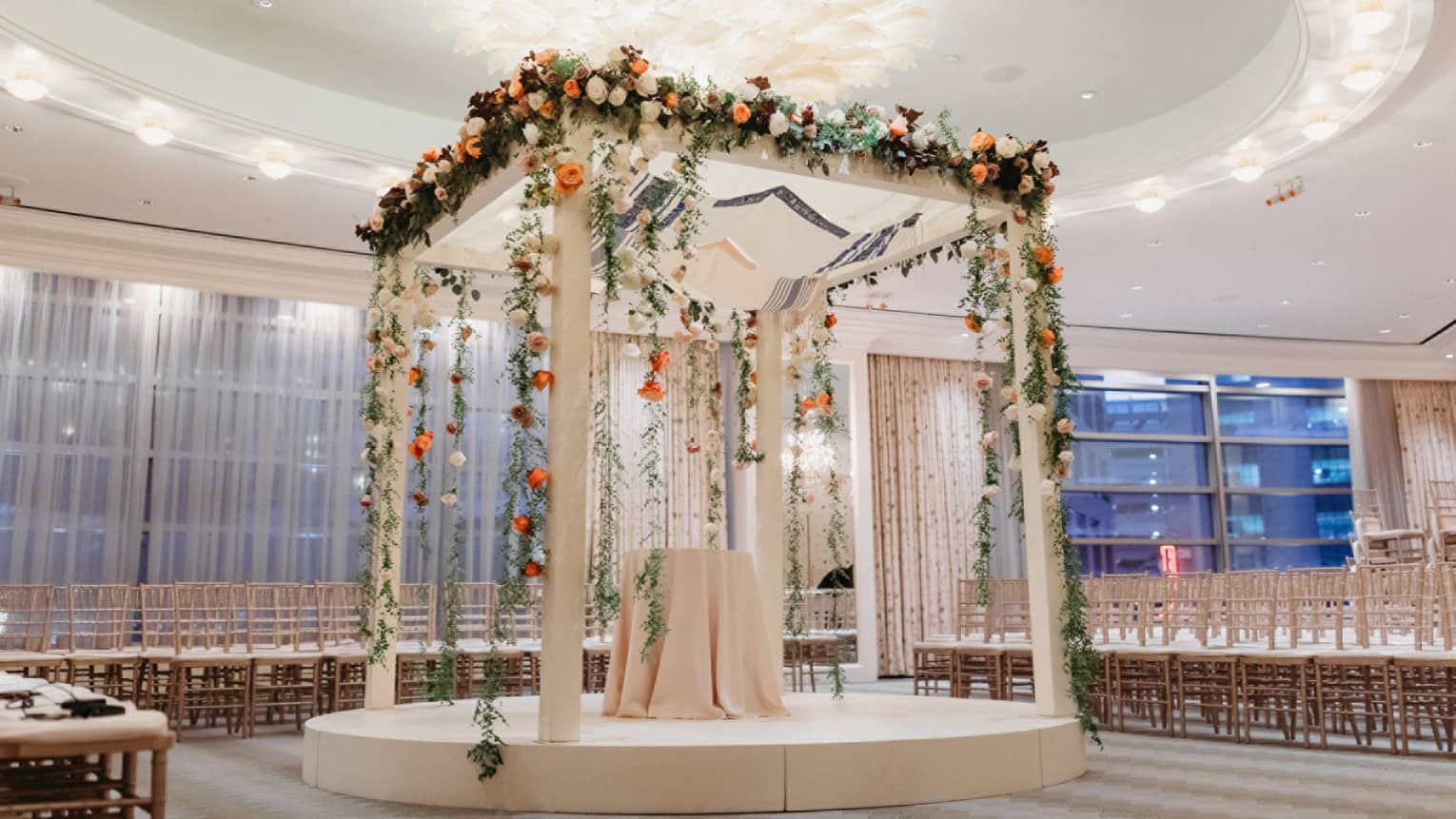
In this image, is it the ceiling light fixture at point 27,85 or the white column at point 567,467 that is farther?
the ceiling light fixture at point 27,85

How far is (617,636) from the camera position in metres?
6.19

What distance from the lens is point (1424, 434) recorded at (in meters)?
17.3

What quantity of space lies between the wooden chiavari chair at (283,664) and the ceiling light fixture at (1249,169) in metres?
7.99

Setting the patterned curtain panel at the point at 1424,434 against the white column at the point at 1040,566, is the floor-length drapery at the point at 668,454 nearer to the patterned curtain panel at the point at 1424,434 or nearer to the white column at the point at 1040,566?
the white column at the point at 1040,566

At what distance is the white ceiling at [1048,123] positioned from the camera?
25.5 ft

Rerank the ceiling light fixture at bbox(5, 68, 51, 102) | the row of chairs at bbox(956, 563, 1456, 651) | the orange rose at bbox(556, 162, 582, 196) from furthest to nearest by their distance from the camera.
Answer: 1. the row of chairs at bbox(956, 563, 1456, 651)
2. the ceiling light fixture at bbox(5, 68, 51, 102)
3. the orange rose at bbox(556, 162, 582, 196)

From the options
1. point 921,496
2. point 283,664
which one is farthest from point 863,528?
point 283,664

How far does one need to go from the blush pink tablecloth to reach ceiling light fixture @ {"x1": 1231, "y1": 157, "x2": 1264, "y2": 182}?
5593mm

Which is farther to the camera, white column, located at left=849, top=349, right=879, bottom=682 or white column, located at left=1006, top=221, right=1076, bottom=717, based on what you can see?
white column, located at left=849, top=349, right=879, bottom=682

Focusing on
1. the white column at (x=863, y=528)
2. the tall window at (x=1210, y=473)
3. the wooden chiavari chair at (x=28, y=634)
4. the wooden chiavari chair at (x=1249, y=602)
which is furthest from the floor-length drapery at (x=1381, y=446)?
the wooden chiavari chair at (x=28, y=634)

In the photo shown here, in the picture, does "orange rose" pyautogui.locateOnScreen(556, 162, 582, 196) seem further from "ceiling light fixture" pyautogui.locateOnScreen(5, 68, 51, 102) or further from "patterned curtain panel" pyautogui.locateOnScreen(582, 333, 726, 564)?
"patterned curtain panel" pyautogui.locateOnScreen(582, 333, 726, 564)

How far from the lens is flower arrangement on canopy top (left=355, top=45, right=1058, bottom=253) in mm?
4938

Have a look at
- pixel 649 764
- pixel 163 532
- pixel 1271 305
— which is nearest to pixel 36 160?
pixel 163 532

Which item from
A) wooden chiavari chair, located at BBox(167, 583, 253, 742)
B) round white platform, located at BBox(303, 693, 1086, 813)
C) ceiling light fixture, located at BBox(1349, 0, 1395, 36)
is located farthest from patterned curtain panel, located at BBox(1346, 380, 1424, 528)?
wooden chiavari chair, located at BBox(167, 583, 253, 742)
